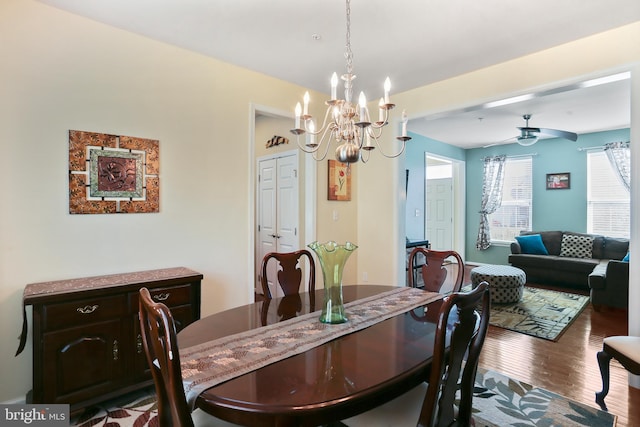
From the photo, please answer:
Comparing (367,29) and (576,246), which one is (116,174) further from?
(576,246)

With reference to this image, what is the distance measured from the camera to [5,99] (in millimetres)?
2068

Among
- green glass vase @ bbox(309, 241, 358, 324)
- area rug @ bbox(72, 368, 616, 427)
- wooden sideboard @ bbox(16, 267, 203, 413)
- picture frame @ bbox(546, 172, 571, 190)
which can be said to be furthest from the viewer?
picture frame @ bbox(546, 172, 571, 190)

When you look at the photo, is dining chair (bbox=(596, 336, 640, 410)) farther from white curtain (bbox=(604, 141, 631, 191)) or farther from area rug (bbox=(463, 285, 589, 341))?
white curtain (bbox=(604, 141, 631, 191))

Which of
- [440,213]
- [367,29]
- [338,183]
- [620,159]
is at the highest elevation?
[367,29]

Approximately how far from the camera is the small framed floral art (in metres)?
3.99

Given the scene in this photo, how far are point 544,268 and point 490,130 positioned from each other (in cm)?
251

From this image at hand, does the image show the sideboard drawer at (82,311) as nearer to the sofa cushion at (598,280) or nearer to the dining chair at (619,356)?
the dining chair at (619,356)

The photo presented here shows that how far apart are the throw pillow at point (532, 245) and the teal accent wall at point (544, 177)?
1.83 feet

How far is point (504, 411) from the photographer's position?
6.89 feet

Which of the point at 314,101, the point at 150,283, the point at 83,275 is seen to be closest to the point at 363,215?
the point at 314,101

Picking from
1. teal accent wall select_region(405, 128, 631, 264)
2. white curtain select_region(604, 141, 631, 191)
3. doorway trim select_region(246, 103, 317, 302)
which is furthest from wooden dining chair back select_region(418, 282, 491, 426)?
white curtain select_region(604, 141, 631, 191)

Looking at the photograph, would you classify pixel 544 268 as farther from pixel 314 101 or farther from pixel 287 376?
pixel 287 376

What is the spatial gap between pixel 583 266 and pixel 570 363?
310 centimetres

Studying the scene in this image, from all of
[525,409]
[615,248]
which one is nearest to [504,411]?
[525,409]
